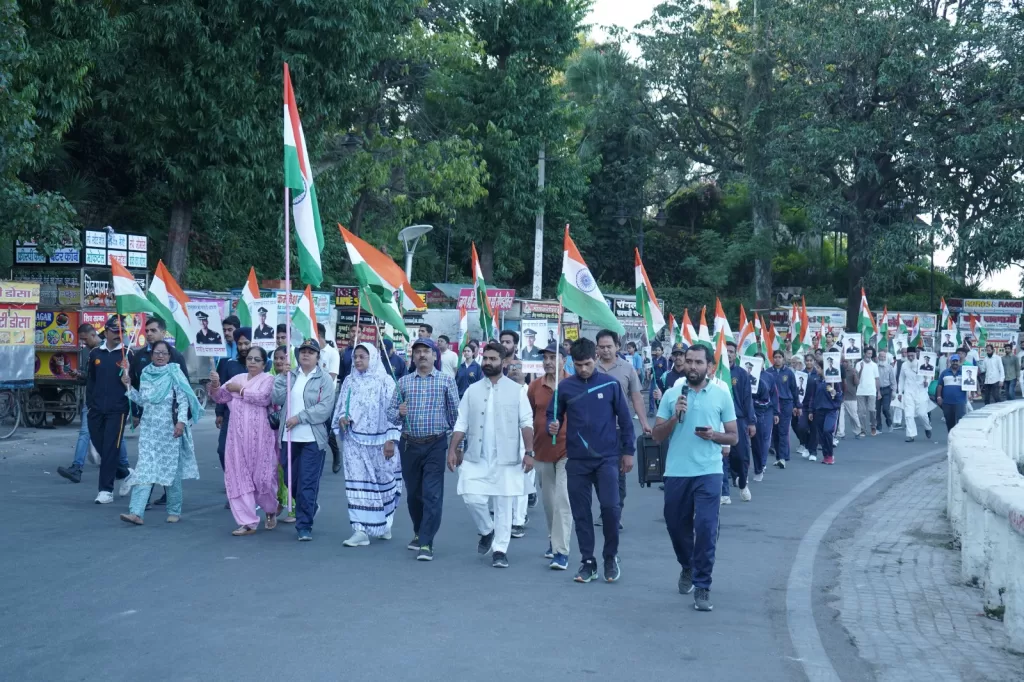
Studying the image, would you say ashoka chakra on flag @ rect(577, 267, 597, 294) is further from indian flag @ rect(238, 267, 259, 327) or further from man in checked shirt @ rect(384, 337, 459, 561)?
indian flag @ rect(238, 267, 259, 327)

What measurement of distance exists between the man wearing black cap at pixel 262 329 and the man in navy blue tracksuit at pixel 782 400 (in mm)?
7673

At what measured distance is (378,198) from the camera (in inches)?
1519

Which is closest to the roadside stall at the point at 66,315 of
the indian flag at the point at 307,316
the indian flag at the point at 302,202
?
the indian flag at the point at 307,316

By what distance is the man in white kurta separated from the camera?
922 cm

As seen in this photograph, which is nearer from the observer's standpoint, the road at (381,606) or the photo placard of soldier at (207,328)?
the road at (381,606)

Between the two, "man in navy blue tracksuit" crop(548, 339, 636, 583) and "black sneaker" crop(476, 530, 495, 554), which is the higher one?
"man in navy blue tracksuit" crop(548, 339, 636, 583)

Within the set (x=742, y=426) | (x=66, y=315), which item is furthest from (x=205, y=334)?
(x=742, y=426)

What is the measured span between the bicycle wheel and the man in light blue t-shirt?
13574 mm

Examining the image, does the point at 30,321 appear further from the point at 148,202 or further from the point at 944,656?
the point at 944,656

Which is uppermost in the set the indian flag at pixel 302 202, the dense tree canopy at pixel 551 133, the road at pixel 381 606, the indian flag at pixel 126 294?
the dense tree canopy at pixel 551 133

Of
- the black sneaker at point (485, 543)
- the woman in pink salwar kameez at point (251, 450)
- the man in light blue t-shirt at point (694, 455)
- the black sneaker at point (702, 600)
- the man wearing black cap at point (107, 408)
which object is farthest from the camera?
the man wearing black cap at point (107, 408)

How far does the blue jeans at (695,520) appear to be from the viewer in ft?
25.6

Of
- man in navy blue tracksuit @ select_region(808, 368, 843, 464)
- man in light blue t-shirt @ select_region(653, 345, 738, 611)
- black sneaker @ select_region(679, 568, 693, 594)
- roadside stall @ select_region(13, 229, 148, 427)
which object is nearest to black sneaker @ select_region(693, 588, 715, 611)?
man in light blue t-shirt @ select_region(653, 345, 738, 611)

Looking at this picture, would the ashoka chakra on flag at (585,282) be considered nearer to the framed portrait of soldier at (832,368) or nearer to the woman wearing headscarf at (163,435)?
the woman wearing headscarf at (163,435)
